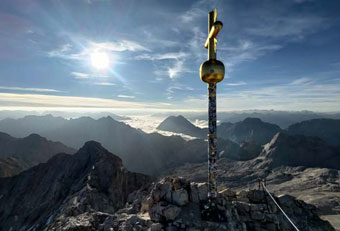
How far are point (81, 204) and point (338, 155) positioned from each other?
14132 centimetres

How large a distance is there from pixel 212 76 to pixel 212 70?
0.37 m

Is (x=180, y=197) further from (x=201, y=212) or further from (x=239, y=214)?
(x=239, y=214)

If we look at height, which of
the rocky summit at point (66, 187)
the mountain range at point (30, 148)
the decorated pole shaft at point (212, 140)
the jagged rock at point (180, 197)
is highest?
the decorated pole shaft at point (212, 140)

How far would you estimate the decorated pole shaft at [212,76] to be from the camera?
1241cm

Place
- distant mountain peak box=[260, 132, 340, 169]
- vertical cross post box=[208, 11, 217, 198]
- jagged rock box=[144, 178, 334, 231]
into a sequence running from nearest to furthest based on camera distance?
jagged rock box=[144, 178, 334, 231] → vertical cross post box=[208, 11, 217, 198] → distant mountain peak box=[260, 132, 340, 169]

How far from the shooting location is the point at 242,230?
1276cm

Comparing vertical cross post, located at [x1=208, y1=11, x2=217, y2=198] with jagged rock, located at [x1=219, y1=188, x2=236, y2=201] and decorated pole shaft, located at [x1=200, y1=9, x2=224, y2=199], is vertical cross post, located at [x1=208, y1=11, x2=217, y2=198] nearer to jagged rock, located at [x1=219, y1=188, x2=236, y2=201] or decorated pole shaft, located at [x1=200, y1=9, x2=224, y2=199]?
→ decorated pole shaft, located at [x1=200, y1=9, x2=224, y2=199]

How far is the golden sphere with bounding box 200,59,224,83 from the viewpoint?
40.6 feet

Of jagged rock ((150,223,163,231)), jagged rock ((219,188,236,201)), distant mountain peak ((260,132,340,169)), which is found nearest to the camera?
jagged rock ((150,223,163,231))

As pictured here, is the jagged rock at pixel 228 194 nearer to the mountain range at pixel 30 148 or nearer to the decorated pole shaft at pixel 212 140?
the decorated pole shaft at pixel 212 140

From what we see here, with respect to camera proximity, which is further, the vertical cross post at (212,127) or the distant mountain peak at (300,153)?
the distant mountain peak at (300,153)

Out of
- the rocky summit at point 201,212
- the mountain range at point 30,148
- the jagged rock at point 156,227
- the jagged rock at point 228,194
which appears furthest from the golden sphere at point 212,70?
the mountain range at point 30,148

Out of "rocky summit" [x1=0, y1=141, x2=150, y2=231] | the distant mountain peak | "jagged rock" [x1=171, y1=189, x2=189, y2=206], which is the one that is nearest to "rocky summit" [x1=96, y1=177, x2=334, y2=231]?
"jagged rock" [x1=171, y1=189, x2=189, y2=206]

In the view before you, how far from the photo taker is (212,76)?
12.5 m
